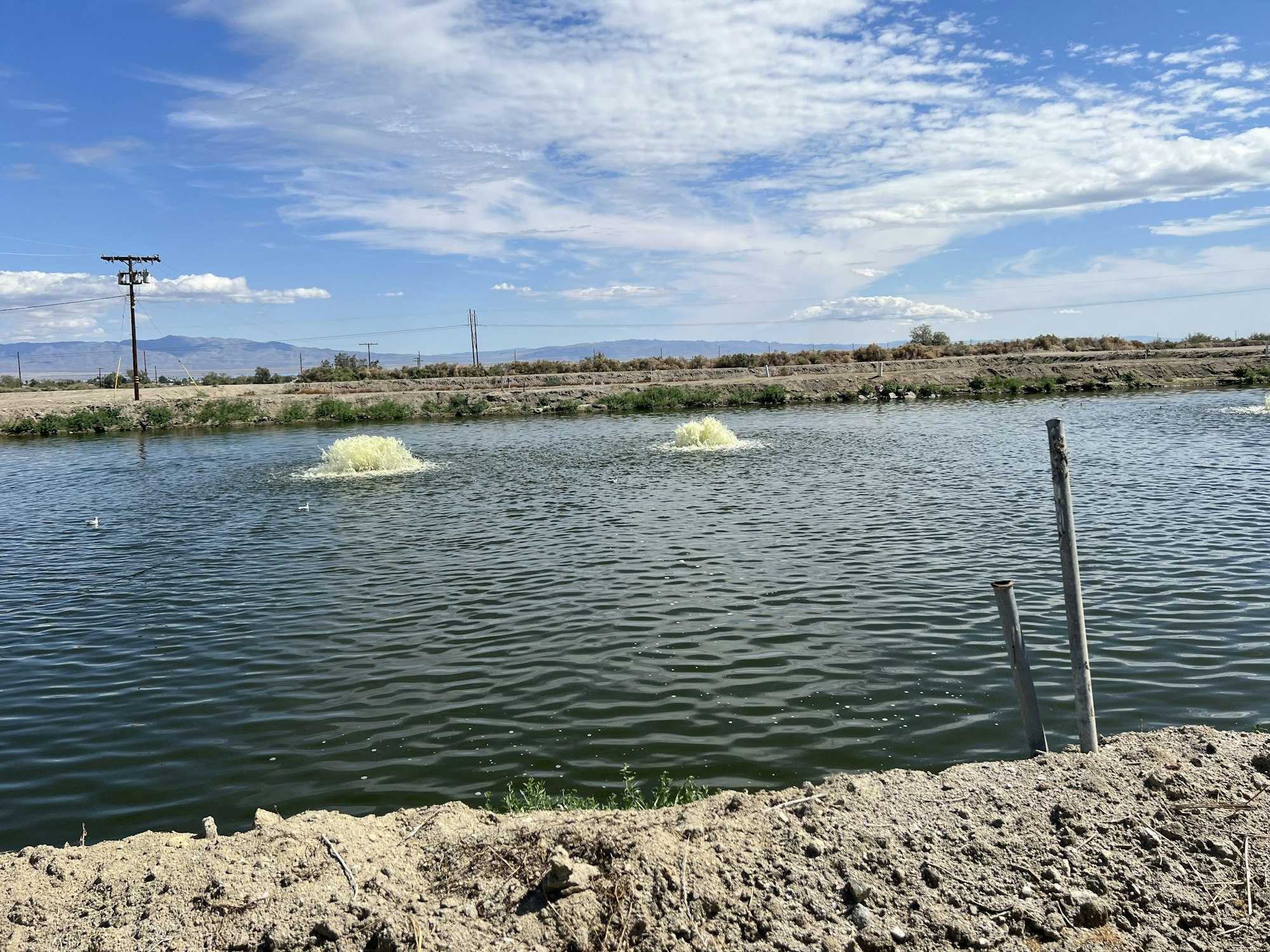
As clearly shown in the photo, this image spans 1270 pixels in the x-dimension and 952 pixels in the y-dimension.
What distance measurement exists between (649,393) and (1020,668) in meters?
48.6

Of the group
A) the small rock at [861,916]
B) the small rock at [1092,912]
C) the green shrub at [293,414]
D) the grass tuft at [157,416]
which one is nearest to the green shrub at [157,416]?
the grass tuft at [157,416]

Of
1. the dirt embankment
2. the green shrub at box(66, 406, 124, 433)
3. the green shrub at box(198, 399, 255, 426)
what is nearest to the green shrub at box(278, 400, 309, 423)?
the dirt embankment

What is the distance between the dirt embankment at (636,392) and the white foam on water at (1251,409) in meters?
18.1

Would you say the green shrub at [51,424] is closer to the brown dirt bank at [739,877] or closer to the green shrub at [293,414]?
the green shrub at [293,414]

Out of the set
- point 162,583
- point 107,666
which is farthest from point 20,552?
point 107,666

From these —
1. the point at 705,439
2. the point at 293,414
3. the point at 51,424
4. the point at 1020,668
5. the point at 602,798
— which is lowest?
the point at 602,798

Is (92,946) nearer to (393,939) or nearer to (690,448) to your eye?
(393,939)

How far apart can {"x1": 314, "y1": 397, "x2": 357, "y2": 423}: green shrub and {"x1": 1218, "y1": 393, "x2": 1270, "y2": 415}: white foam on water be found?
140ft

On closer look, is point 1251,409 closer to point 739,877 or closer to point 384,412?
point 739,877

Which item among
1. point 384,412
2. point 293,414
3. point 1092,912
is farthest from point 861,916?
point 293,414

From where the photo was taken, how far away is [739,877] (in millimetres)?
4492

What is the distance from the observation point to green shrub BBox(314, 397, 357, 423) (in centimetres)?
5169

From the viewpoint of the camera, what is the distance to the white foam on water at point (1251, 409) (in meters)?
31.3

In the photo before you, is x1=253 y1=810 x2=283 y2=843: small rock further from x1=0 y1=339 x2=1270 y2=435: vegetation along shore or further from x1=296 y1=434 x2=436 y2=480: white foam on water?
x1=0 y1=339 x2=1270 y2=435: vegetation along shore
